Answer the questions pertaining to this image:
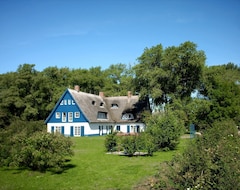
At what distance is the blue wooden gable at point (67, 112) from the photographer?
45.0 meters

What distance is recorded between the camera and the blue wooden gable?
45031 mm

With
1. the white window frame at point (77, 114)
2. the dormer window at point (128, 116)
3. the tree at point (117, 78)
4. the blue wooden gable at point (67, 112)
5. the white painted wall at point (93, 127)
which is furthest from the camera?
the tree at point (117, 78)

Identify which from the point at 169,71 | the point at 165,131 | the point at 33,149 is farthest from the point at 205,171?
the point at 169,71

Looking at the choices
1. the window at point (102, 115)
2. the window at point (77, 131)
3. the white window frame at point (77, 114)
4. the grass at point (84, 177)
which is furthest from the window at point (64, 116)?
the grass at point (84, 177)

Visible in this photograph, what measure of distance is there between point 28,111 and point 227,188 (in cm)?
5090

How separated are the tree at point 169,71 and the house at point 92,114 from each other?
6.38 m

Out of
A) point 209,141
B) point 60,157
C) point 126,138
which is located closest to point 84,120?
point 126,138

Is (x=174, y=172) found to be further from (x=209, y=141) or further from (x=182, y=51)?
(x=182, y=51)

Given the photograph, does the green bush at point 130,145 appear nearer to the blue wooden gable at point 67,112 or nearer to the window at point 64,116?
the blue wooden gable at point 67,112

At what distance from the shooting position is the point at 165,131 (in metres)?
21.7

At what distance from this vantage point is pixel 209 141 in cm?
1105

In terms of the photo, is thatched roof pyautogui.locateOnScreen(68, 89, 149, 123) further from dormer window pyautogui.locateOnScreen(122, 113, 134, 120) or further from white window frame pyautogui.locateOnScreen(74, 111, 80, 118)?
white window frame pyautogui.locateOnScreen(74, 111, 80, 118)

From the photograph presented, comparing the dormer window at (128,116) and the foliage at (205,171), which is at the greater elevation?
the dormer window at (128,116)

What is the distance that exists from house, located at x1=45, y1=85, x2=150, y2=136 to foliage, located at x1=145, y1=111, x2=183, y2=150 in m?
20.1
